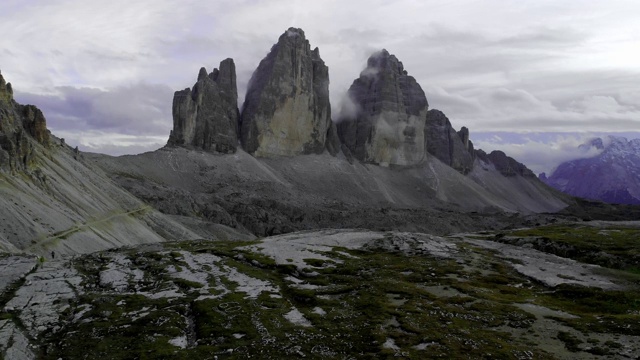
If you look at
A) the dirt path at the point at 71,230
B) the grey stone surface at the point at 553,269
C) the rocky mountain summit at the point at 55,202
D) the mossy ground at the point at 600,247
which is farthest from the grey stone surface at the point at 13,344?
the mossy ground at the point at 600,247

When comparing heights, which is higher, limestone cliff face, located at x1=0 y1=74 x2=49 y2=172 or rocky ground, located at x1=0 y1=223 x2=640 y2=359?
limestone cliff face, located at x1=0 y1=74 x2=49 y2=172

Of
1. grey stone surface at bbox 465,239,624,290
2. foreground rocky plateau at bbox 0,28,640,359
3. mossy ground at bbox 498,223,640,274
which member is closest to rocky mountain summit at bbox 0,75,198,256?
foreground rocky plateau at bbox 0,28,640,359

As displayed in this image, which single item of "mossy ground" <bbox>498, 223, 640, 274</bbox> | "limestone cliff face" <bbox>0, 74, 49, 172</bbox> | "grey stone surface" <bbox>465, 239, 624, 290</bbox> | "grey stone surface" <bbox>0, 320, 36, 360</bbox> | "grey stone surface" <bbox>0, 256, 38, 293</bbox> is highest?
"limestone cliff face" <bbox>0, 74, 49, 172</bbox>

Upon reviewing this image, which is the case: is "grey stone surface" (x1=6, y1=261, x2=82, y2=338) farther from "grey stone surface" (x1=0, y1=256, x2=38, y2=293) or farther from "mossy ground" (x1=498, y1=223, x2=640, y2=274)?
"mossy ground" (x1=498, y1=223, x2=640, y2=274)

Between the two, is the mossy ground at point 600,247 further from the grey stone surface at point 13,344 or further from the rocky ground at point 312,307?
the grey stone surface at point 13,344

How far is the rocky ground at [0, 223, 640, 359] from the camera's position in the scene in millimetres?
28828

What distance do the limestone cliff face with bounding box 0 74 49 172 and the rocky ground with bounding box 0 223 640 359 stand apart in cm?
5035

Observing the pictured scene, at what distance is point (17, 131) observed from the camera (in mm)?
108688

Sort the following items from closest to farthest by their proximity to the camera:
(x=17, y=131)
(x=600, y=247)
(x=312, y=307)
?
1. (x=312, y=307)
2. (x=600, y=247)
3. (x=17, y=131)

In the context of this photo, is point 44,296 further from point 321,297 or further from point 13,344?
point 321,297

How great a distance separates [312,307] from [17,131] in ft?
323

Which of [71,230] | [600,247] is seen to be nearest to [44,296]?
[71,230]

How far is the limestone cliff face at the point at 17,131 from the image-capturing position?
98625mm

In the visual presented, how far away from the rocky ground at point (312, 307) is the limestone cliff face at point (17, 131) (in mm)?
50355
